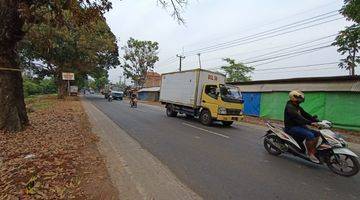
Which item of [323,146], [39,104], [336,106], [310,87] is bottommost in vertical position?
[39,104]

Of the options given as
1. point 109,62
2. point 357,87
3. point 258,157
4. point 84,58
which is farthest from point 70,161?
point 109,62

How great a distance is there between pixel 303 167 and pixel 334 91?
13742mm

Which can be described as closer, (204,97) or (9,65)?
(9,65)

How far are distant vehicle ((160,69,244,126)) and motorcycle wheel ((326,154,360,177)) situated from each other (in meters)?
8.82

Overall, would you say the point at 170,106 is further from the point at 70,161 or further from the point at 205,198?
the point at 205,198

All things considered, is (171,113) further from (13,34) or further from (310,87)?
(13,34)

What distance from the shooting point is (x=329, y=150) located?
7.79 meters

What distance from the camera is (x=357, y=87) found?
18438 millimetres

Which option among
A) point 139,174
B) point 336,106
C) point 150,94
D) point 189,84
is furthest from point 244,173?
point 150,94

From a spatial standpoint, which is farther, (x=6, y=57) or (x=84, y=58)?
(x=84, y=58)

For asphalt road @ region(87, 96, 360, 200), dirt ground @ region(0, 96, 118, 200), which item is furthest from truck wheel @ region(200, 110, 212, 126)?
dirt ground @ region(0, 96, 118, 200)

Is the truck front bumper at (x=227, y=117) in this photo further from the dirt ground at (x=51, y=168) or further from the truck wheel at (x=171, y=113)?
the dirt ground at (x=51, y=168)

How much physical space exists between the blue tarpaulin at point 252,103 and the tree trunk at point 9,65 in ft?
64.4

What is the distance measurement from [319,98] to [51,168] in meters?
18.6
